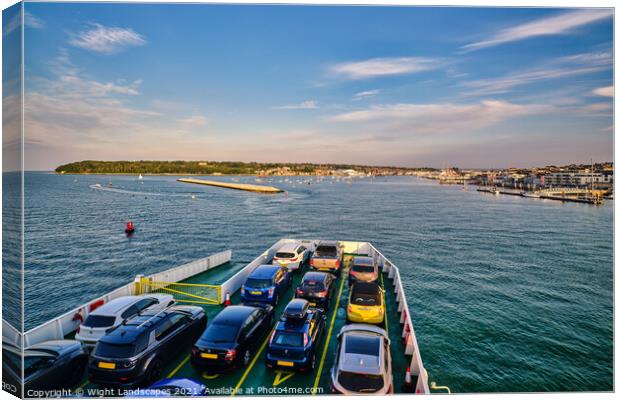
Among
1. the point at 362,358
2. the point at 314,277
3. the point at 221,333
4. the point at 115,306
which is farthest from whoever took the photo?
the point at 314,277

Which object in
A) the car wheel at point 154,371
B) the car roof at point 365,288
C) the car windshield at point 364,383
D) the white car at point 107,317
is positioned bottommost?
the car wheel at point 154,371

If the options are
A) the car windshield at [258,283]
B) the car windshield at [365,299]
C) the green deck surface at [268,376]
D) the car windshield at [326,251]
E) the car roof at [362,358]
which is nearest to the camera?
the car roof at [362,358]

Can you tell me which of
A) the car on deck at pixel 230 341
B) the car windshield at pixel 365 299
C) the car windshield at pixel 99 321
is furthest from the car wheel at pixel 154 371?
the car windshield at pixel 365 299

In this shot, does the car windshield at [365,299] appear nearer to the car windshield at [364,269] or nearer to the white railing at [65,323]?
the car windshield at [364,269]

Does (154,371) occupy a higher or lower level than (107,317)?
lower

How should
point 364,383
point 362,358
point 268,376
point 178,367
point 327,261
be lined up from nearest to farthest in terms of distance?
point 364,383 → point 362,358 → point 268,376 → point 178,367 → point 327,261

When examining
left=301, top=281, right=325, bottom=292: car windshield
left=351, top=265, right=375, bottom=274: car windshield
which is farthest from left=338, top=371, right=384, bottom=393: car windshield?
left=351, top=265, right=375, bottom=274: car windshield

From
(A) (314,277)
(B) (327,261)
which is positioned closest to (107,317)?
(A) (314,277)

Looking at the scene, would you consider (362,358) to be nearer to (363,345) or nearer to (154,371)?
(363,345)
